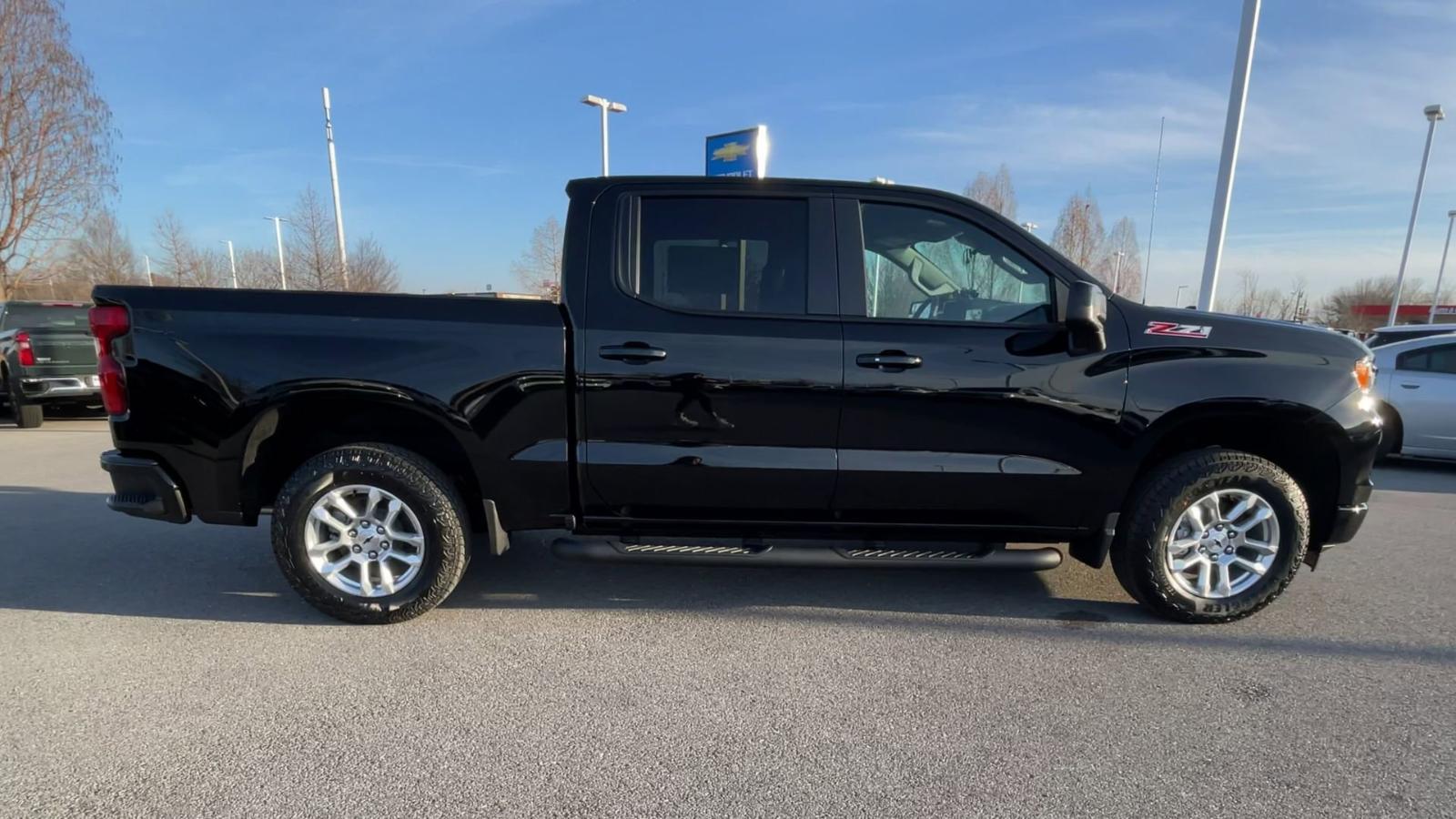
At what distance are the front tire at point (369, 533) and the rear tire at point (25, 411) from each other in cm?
927

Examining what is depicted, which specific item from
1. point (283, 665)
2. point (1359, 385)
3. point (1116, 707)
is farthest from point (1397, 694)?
point (283, 665)

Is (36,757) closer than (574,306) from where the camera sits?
Yes

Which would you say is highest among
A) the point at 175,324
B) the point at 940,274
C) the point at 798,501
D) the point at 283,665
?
the point at 940,274

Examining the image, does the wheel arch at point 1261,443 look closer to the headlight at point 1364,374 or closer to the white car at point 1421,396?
the headlight at point 1364,374

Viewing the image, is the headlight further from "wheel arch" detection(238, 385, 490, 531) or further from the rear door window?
"wheel arch" detection(238, 385, 490, 531)

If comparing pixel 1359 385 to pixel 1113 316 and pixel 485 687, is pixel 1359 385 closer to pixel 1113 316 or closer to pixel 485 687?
pixel 1113 316

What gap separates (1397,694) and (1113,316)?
183 cm

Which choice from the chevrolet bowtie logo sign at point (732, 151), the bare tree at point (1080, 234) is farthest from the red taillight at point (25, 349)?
the bare tree at point (1080, 234)

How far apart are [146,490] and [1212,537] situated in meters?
4.99

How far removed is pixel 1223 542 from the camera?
11.1ft

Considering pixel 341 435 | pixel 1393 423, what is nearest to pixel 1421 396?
pixel 1393 423

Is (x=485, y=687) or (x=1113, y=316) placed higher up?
(x=1113, y=316)

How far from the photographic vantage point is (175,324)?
316 cm

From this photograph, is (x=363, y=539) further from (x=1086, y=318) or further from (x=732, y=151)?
(x=732, y=151)
